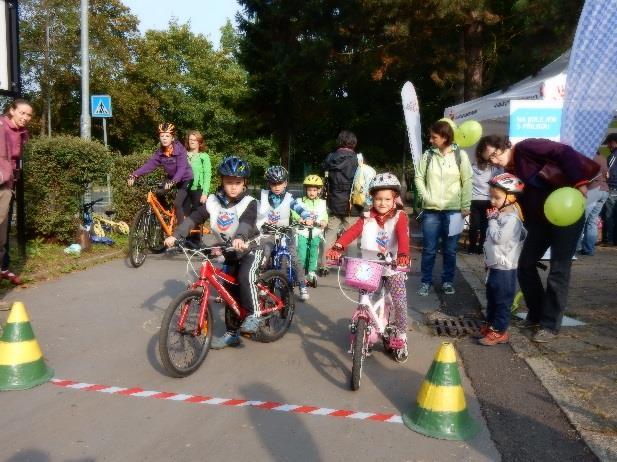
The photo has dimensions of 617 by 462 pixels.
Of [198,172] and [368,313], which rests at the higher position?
[198,172]

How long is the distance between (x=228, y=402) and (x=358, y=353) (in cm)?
98

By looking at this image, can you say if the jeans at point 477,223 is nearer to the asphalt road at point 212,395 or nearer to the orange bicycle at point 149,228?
the asphalt road at point 212,395

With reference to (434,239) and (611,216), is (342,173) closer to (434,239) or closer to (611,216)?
(434,239)

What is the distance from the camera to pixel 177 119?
49281mm

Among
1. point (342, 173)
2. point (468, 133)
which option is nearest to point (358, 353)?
Result: point (342, 173)

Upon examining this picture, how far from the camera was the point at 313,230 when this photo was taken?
7656 millimetres

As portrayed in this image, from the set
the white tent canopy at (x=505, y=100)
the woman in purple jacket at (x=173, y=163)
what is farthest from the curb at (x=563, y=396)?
the white tent canopy at (x=505, y=100)

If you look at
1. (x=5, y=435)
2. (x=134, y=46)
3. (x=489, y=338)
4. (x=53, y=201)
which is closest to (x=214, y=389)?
(x=5, y=435)

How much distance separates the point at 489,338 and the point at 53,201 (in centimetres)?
686

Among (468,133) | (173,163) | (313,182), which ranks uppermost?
(468,133)

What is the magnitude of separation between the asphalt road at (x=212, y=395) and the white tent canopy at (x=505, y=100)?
22.6 ft

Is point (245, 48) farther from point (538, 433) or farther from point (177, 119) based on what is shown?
point (538, 433)

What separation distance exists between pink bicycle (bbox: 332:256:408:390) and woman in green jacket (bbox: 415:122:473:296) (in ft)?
8.12

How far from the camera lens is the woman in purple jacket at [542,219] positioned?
536 cm
